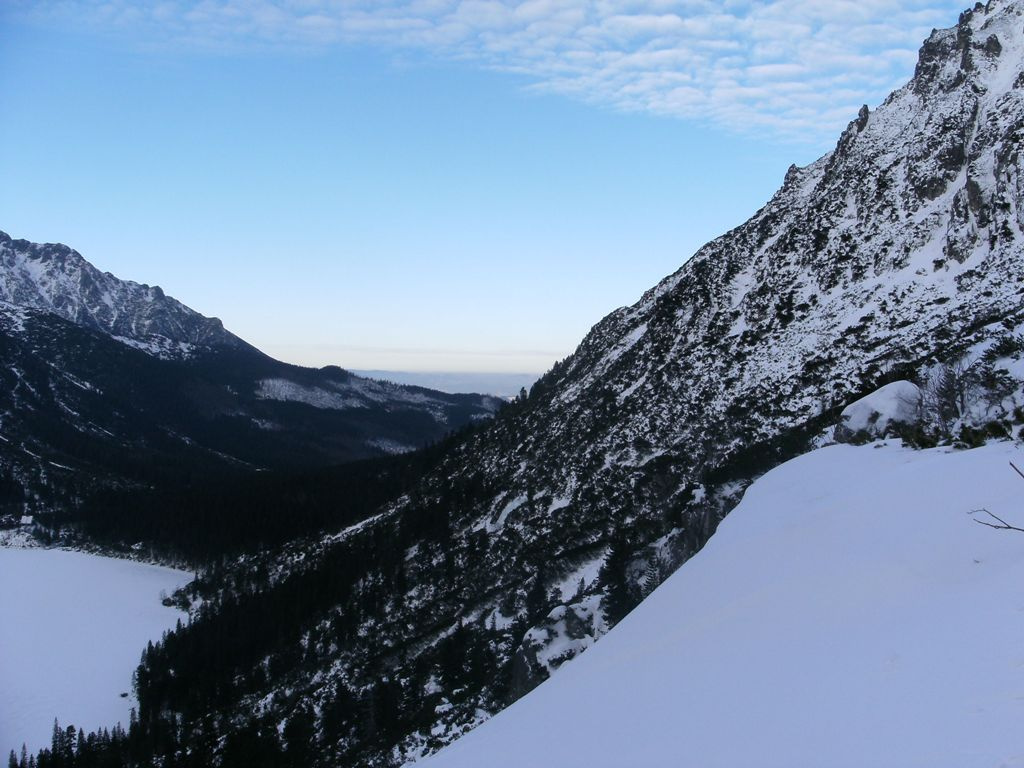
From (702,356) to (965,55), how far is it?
45328 millimetres

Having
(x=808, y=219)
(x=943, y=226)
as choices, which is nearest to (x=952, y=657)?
(x=943, y=226)

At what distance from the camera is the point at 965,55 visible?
77.0m

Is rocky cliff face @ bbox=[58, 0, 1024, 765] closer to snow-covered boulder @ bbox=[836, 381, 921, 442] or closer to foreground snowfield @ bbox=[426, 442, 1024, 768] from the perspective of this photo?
snow-covered boulder @ bbox=[836, 381, 921, 442]

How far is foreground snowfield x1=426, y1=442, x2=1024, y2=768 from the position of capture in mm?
5668

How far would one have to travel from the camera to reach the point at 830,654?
292 inches

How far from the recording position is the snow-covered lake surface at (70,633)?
7952 centimetres

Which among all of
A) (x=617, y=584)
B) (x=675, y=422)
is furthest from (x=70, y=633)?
(x=617, y=584)

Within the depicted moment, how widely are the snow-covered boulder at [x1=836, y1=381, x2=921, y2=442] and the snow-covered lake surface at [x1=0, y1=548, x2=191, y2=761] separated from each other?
83457 mm

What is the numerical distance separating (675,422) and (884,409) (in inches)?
1570

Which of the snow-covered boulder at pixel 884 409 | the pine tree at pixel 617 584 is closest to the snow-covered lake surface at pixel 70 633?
the pine tree at pixel 617 584

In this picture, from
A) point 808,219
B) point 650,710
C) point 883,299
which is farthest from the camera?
point 808,219

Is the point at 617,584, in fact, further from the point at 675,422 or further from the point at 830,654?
the point at 830,654

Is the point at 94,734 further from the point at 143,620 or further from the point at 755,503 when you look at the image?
the point at 755,503

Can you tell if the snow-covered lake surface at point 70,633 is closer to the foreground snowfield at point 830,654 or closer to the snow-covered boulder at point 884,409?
the snow-covered boulder at point 884,409
